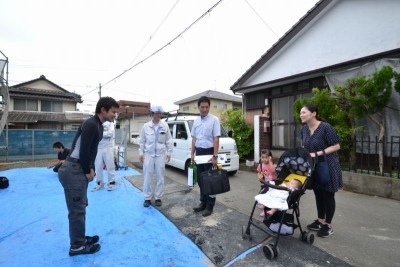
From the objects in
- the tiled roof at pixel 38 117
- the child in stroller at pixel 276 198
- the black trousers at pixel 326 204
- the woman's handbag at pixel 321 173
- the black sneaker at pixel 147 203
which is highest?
the tiled roof at pixel 38 117

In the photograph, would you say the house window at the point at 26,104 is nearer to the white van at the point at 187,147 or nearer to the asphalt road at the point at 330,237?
the white van at the point at 187,147

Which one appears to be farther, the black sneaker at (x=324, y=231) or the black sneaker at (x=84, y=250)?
the black sneaker at (x=324, y=231)

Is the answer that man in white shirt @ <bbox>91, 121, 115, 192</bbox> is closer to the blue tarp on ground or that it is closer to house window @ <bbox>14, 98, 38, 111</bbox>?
the blue tarp on ground

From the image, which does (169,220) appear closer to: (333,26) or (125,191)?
(125,191)

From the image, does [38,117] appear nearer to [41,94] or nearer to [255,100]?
[41,94]

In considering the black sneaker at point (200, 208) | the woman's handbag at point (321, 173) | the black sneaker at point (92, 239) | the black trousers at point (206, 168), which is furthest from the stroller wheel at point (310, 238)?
the black sneaker at point (92, 239)

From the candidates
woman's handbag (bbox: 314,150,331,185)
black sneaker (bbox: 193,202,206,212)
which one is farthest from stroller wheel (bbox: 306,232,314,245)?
black sneaker (bbox: 193,202,206,212)

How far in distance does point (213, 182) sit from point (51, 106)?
23117mm

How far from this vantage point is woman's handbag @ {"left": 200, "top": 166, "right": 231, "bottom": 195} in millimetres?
3338

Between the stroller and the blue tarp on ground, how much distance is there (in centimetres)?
78

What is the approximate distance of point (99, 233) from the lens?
303cm

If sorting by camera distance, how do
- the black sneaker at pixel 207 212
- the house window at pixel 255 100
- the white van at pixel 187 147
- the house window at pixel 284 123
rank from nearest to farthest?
the black sneaker at pixel 207 212 < the white van at pixel 187 147 < the house window at pixel 284 123 < the house window at pixel 255 100

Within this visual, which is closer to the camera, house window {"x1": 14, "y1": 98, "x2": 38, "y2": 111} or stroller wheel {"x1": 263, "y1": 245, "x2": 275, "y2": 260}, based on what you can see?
stroller wheel {"x1": 263, "y1": 245, "x2": 275, "y2": 260}

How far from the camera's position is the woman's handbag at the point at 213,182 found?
334cm
